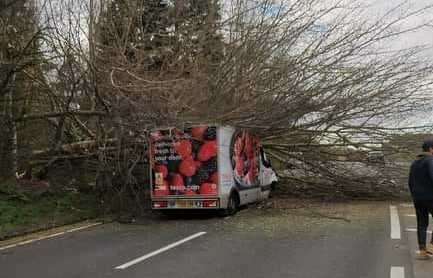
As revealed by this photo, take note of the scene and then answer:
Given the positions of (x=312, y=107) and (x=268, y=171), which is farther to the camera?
(x=268, y=171)

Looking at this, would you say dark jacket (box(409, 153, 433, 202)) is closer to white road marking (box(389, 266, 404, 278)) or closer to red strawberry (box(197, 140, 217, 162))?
white road marking (box(389, 266, 404, 278))

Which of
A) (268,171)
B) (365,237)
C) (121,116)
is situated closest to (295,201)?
(268,171)

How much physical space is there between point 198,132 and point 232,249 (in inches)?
217

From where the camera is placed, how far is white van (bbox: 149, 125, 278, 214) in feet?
51.5

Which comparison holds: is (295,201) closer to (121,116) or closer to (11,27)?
(121,116)

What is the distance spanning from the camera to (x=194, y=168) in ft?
51.9

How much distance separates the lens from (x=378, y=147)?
20016 mm

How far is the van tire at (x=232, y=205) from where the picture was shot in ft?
52.8

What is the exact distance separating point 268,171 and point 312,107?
2815 millimetres

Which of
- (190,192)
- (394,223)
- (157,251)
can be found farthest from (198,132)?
(157,251)

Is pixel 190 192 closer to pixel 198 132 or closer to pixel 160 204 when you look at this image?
pixel 160 204

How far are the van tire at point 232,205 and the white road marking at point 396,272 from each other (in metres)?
7.65

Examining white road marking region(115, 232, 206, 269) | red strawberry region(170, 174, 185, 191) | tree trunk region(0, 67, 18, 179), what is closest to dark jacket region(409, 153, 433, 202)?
white road marking region(115, 232, 206, 269)

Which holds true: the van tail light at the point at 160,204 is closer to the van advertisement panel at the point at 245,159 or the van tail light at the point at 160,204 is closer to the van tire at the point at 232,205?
the van tire at the point at 232,205
